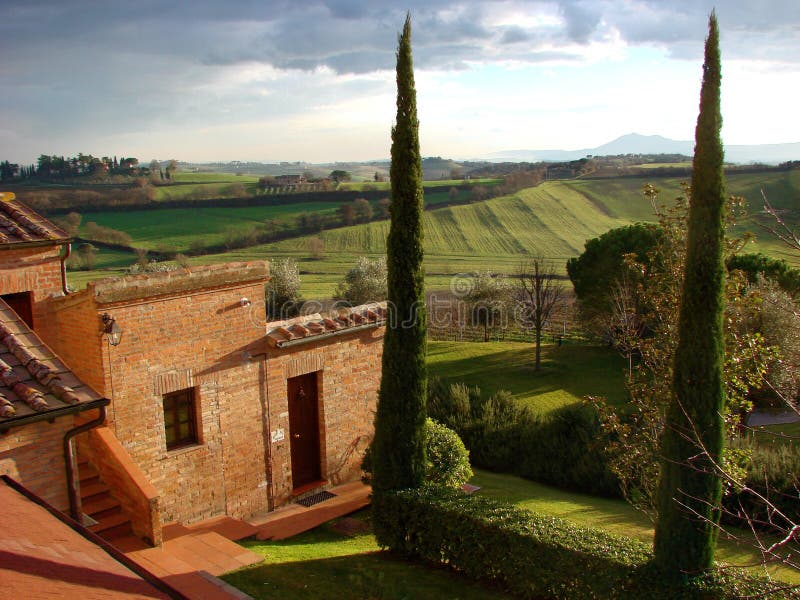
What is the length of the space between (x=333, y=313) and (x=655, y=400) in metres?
6.60

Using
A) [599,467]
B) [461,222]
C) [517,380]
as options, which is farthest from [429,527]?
[461,222]

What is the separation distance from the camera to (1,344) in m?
7.28

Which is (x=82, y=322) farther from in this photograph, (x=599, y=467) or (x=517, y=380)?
(x=517, y=380)

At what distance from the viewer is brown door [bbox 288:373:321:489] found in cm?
1295

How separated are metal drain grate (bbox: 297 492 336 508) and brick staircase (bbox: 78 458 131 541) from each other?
153 inches

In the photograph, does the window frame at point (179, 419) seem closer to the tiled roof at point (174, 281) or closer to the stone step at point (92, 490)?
the stone step at point (92, 490)

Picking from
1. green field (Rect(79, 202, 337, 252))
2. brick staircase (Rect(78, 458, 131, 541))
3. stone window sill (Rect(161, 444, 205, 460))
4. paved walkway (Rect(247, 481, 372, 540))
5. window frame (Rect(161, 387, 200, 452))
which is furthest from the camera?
green field (Rect(79, 202, 337, 252))

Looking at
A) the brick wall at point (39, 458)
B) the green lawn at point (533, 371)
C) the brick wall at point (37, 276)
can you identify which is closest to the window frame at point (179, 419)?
the brick wall at point (37, 276)

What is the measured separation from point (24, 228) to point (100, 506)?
446 centimetres

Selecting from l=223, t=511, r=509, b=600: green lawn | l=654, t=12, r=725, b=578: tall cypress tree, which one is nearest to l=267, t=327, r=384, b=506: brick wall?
l=223, t=511, r=509, b=600: green lawn

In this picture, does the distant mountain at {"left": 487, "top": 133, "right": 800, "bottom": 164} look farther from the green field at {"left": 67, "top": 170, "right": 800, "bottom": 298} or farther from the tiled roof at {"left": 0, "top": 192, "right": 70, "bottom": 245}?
the tiled roof at {"left": 0, "top": 192, "right": 70, "bottom": 245}

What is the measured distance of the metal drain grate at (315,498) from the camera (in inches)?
498

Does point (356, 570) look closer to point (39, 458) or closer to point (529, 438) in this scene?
point (39, 458)

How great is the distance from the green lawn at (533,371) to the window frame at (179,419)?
14.2 m
